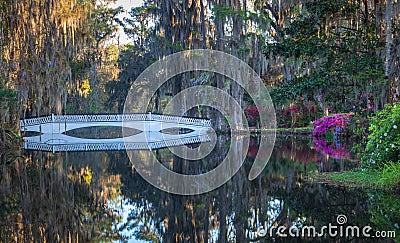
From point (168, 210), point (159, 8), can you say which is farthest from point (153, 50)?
point (168, 210)

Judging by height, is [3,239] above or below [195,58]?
below

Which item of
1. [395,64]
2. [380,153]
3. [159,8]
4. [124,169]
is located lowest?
[124,169]

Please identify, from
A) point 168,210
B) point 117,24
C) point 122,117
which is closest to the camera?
point 168,210

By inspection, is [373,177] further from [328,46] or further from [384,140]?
[328,46]

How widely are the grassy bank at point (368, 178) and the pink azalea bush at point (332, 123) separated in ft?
40.5

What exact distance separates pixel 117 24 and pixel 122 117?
11.7 m

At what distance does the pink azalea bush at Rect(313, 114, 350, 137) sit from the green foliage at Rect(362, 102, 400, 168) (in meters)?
12.5

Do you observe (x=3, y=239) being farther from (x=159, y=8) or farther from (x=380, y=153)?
(x=159, y=8)

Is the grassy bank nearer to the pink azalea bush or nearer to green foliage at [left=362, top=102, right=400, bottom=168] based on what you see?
green foliage at [left=362, top=102, right=400, bottom=168]

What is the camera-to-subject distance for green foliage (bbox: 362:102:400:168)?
797cm

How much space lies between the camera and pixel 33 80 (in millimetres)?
18562

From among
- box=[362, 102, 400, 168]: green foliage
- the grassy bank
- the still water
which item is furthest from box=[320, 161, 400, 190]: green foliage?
the still water

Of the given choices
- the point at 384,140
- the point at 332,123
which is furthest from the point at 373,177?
the point at 332,123

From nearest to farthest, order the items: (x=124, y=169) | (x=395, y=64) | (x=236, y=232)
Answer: (x=236, y=232), (x=395, y=64), (x=124, y=169)
